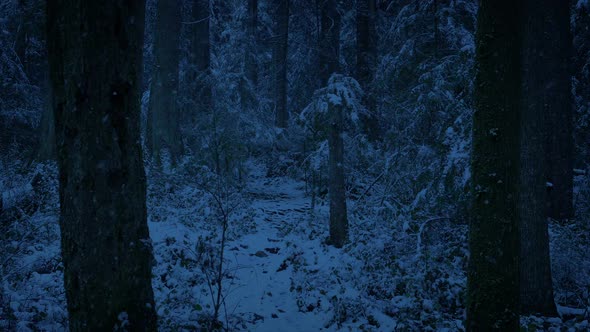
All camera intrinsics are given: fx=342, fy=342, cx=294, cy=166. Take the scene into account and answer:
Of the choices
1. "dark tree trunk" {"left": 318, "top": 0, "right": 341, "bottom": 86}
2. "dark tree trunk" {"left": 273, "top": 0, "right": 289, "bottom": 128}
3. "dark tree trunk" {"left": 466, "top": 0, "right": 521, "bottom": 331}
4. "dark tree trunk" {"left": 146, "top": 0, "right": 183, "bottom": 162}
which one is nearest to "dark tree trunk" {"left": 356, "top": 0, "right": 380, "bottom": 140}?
"dark tree trunk" {"left": 318, "top": 0, "right": 341, "bottom": 86}

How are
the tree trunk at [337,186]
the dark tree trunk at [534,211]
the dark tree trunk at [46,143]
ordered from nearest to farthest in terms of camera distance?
the dark tree trunk at [534,211], the tree trunk at [337,186], the dark tree trunk at [46,143]

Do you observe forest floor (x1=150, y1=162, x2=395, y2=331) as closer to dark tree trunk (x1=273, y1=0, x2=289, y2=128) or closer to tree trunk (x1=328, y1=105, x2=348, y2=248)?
tree trunk (x1=328, y1=105, x2=348, y2=248)

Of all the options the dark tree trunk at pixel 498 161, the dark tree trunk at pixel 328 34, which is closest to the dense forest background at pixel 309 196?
the dark tree trunk at pixel 328 34

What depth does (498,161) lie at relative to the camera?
3.58m

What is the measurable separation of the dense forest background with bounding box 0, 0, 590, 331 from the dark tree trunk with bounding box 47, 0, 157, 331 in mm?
1423

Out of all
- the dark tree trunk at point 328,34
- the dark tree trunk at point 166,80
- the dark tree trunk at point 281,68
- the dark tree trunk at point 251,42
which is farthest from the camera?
the dark tree trunk at point 251,42

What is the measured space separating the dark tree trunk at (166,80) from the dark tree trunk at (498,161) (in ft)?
31.4

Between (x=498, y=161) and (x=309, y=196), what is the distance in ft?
31.5

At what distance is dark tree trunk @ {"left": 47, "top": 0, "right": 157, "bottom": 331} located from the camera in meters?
2.85

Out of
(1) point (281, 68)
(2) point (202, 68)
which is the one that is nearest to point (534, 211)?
(1) point (281, 68)

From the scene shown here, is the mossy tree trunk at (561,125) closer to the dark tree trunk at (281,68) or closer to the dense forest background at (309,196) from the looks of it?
the dense forest background at (309,196)

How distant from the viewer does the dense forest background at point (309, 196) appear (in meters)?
5.34

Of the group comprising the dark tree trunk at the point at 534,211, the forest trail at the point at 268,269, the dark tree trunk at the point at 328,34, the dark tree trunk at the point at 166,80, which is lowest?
the forest trail at the point at 268,269

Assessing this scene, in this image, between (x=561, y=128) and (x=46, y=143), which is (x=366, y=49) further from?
(x=46, y=143)
